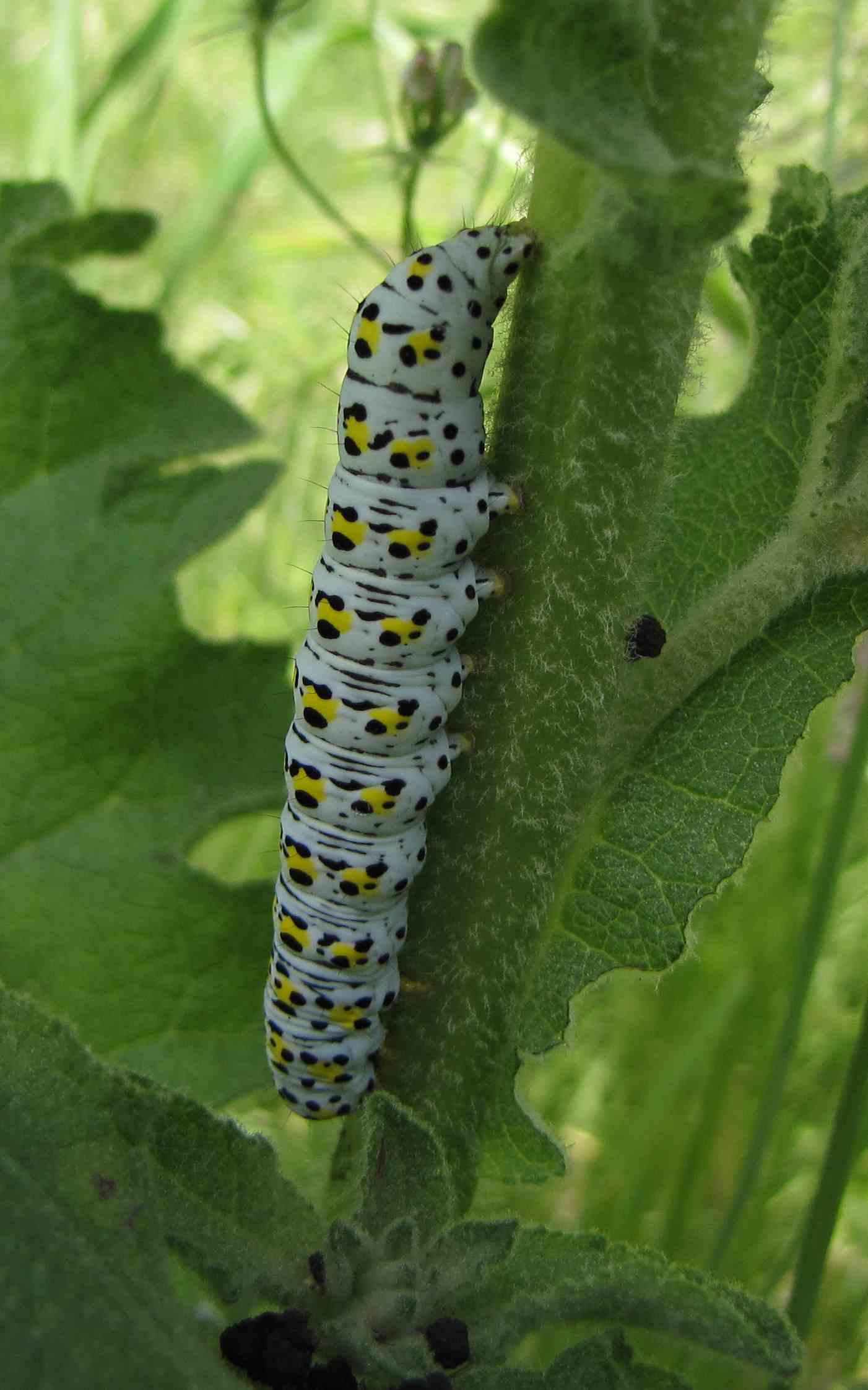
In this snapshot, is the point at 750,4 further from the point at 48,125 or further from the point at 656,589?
the point at 48,125

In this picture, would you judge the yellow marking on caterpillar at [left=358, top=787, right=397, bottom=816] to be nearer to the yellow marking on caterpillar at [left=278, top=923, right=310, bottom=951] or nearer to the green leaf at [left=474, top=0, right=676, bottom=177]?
the yellow marking on caterpillar at [left=278, top=923, right=310, bottom=951]

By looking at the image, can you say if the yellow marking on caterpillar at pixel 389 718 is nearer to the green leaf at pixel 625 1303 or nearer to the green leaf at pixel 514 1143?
the green leaf at pixel 514 1143

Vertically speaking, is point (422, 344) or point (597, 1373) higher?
point (422, 344)

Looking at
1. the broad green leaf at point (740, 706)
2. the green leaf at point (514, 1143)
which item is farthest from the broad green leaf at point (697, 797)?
the green leaf at point (514, 1143)

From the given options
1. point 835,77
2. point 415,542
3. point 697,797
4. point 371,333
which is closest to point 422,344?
point 371,333

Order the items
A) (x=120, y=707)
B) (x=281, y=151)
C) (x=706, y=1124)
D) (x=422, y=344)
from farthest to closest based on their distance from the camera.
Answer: (x=281, y=151) → (x=706, y=1124) → (x=120, y=707) → (x=422, y=344)

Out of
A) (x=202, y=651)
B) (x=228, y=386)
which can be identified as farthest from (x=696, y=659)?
(x=228, y=386)

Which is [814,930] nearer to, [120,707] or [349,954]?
[349,954]
